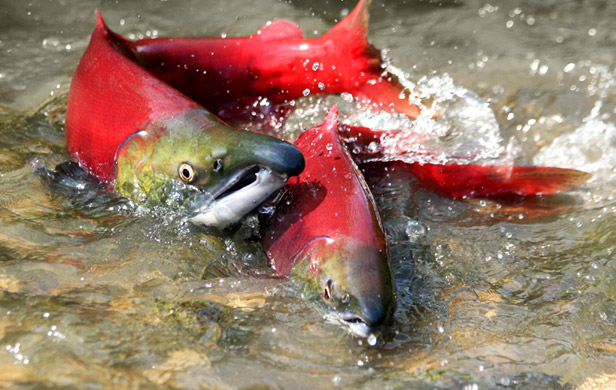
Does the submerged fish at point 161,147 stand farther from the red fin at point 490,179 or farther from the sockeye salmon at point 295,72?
the red fin at point 490,179

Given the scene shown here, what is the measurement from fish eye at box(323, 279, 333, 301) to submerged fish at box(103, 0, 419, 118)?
1776 millimetres

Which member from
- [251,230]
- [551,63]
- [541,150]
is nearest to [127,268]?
[251,230]

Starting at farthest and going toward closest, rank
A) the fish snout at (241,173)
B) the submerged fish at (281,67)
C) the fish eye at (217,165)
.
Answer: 1. the submerged fish at (281,67)
2. the fish eye at (217,165)
3. the fish snout at (241,173)

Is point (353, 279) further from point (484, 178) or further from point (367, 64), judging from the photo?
point (367, 64)

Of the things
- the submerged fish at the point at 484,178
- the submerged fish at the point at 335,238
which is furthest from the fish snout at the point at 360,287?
the submerged fish at the point at 484,178

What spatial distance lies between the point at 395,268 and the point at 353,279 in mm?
559

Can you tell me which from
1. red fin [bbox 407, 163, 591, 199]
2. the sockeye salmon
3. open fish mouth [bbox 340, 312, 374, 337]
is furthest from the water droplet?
open fish mouth [bbox 340, 312, 374, 337]

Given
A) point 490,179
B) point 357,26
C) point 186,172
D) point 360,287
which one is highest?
point 357,26

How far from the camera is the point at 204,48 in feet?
12.8

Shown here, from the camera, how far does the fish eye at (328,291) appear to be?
99.5 inches

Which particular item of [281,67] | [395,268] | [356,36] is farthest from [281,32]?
[395,268]

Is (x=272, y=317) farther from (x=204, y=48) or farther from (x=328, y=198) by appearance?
(x=204, y=48)

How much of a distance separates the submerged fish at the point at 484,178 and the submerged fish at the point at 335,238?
2.01ft

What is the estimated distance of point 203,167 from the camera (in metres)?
2.94
